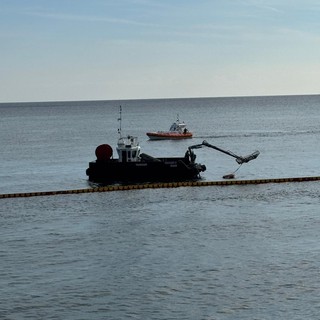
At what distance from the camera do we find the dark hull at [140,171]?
8569 cm

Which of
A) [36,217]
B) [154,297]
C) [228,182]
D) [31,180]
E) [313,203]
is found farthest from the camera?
[31,180]

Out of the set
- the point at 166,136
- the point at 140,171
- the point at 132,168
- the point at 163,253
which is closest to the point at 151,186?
the point at 140,171

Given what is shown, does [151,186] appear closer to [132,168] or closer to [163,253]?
[132,168]

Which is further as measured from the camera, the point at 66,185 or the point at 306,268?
the point at 66,185

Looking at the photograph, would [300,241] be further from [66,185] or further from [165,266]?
[66,185]

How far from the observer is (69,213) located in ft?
213

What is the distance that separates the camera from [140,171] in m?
86.1

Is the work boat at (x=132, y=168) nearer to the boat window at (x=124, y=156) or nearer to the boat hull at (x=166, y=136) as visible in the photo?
the boat window at (x=124, y=156)

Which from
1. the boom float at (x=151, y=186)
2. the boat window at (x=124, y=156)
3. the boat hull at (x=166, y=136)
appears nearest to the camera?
the boom float at (x=151, y=186)

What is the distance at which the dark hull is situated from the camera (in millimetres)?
85688

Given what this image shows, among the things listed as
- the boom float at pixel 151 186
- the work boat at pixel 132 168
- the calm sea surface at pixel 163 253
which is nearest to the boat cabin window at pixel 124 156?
the work boat at pixel 132 168

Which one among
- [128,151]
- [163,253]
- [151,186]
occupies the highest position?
[128,151]

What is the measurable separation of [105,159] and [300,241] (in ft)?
135

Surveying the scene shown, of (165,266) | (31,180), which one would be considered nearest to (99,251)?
(165,266)
